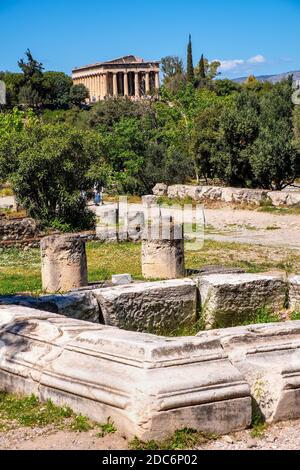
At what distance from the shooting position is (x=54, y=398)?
5.23 meters

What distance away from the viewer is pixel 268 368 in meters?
5.24

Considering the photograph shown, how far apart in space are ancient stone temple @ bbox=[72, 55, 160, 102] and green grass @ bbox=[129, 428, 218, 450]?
131458 mm

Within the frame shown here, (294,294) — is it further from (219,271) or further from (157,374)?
(157,374)

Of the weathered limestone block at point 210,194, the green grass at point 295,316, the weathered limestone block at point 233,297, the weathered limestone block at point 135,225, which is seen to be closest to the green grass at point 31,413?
the weathered limestone block at point 233,297

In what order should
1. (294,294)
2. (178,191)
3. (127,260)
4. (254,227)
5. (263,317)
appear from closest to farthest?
(263,317), (294,294), (127,260), (254,227), (178,191)

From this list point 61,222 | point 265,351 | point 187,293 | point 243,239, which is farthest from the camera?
point 61,222

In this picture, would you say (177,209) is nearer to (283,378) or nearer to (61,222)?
(61,222)

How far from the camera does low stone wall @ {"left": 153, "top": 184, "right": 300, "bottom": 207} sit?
26.1 m

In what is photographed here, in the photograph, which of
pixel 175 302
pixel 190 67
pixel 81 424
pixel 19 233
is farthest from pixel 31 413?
pixel 190 67

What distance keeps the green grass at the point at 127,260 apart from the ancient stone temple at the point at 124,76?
117 meters

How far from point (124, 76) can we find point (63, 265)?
127 m

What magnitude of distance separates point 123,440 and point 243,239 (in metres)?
16.5

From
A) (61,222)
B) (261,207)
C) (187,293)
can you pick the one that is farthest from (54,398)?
(261,207)

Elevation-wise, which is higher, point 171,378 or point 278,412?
point 171,378
